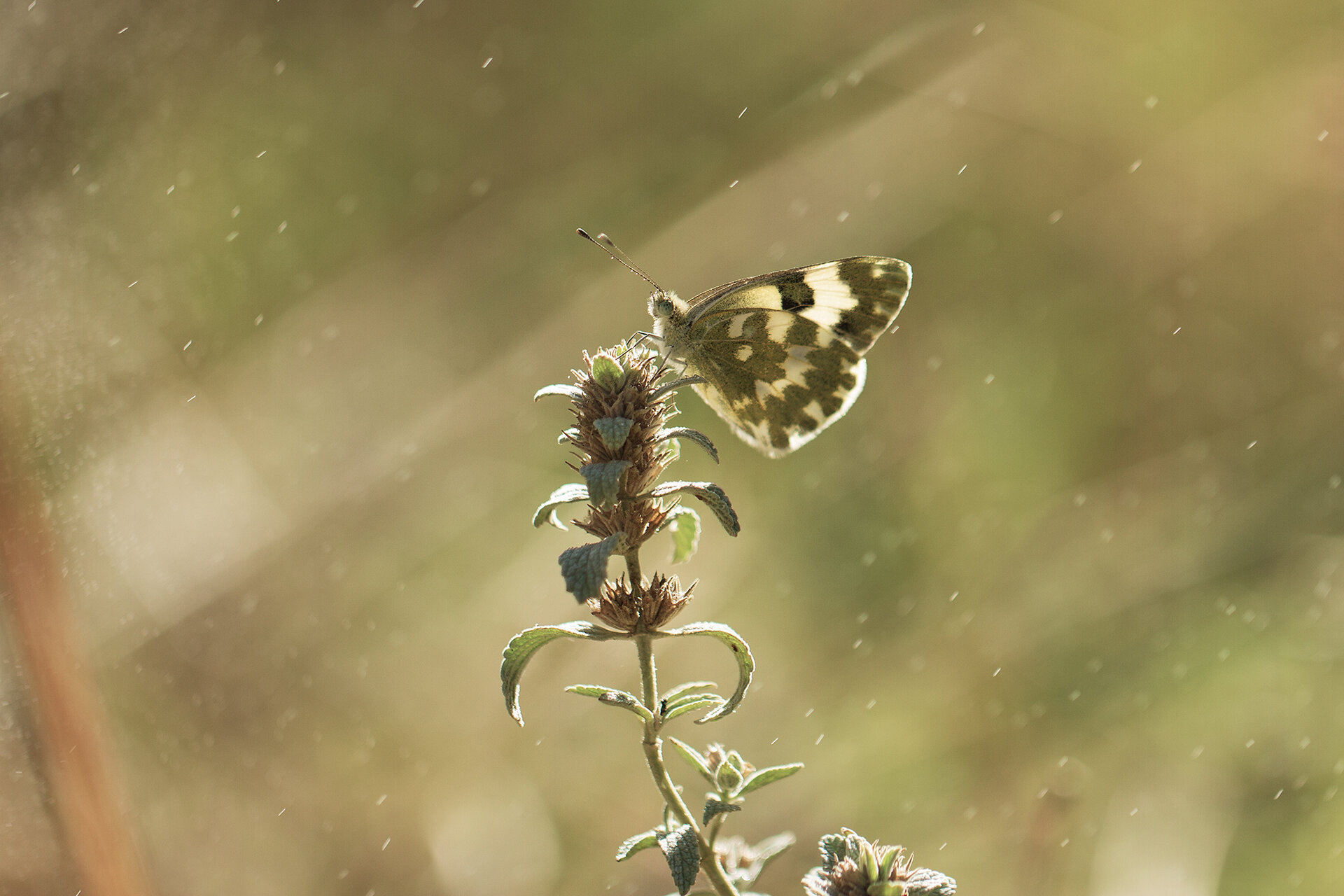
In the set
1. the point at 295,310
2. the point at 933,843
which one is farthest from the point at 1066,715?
the point at 295,310

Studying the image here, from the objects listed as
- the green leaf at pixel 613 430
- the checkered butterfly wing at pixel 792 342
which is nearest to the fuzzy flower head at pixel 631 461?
the green leaf at pixel 613 430

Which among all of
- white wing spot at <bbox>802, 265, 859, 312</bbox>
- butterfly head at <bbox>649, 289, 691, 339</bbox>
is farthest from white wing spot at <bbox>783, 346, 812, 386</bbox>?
butterfly head at <bbox>649, 289, 691, 339</bbox>

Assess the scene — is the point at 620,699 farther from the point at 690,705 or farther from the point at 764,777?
the point at 764,777

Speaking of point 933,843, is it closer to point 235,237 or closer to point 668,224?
point 668,224

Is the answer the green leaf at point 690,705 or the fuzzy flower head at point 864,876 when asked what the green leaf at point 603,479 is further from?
the fuzzy flower head at point 864,876

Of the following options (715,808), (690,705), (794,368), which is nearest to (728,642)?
(690,705)

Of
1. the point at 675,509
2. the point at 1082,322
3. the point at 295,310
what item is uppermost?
the point at 295,310
